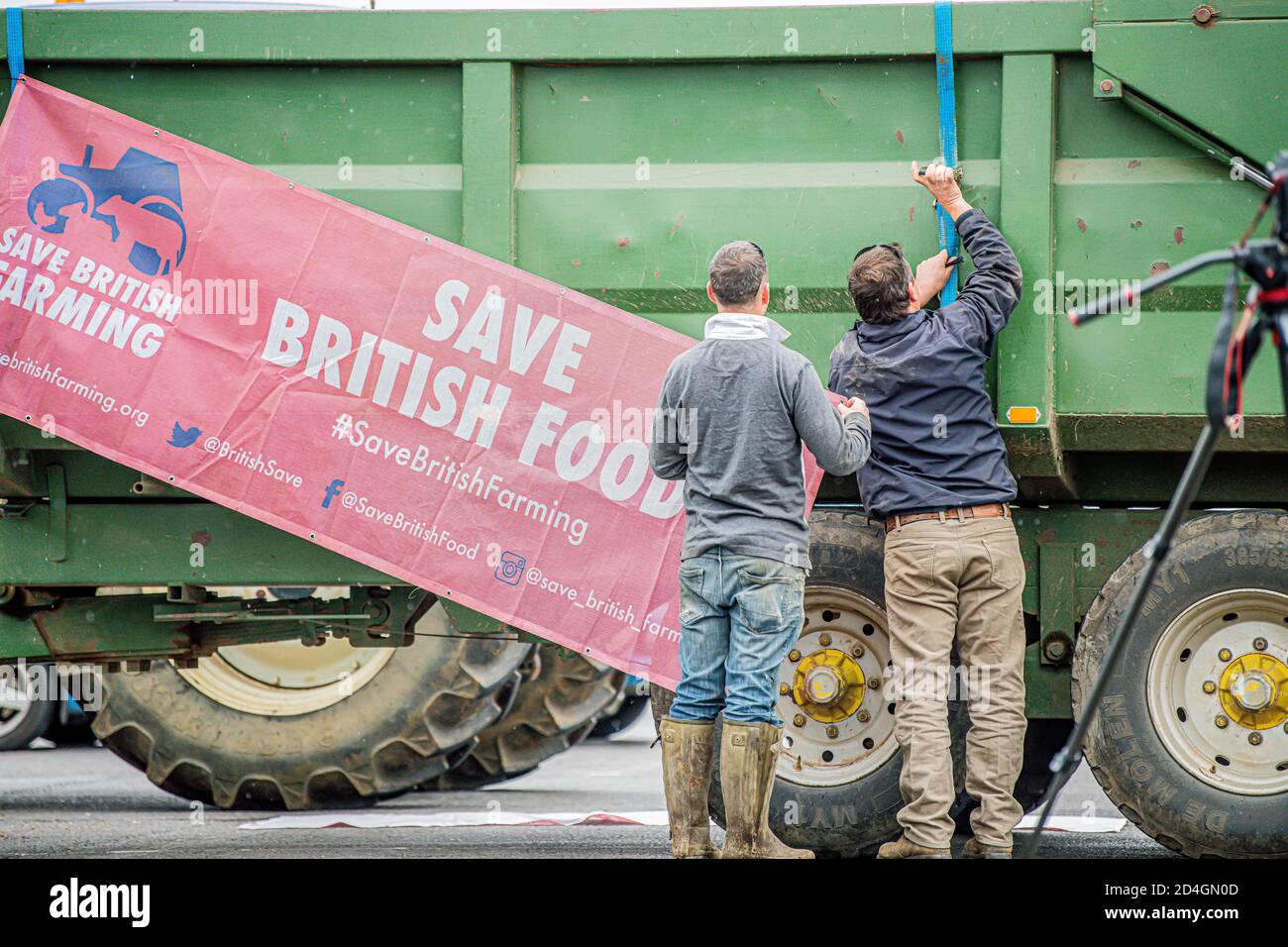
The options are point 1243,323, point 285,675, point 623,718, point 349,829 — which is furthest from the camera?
point 623,718

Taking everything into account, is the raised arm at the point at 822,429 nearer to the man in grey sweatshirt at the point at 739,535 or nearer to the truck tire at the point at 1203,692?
the man in grey sweatshirt at the point at 739,535

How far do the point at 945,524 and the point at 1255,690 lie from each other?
114 centimetres

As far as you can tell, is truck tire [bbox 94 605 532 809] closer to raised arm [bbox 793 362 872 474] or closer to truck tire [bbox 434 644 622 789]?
truck tire [bbox 434 644 622 789]

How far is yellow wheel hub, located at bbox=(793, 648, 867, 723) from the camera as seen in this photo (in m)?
5.51

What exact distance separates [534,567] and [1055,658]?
180 cm

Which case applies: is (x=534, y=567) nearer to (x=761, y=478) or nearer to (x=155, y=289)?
(x=761, y=478)

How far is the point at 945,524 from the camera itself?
17.0ft

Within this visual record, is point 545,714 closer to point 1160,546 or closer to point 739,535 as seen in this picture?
point 739,535

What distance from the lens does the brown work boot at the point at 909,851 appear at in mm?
5090

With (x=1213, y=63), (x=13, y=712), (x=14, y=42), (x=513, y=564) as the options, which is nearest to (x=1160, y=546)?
(x=1213, y=63)

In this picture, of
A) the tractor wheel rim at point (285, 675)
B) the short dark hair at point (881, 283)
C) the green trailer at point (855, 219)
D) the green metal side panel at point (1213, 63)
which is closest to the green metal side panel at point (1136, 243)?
the green trailer at point (855, 219)

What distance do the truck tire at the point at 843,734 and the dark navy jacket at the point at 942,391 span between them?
0.95 ft

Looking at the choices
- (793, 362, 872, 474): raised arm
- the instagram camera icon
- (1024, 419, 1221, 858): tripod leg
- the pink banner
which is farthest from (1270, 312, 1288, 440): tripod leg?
the instagram camera icon
